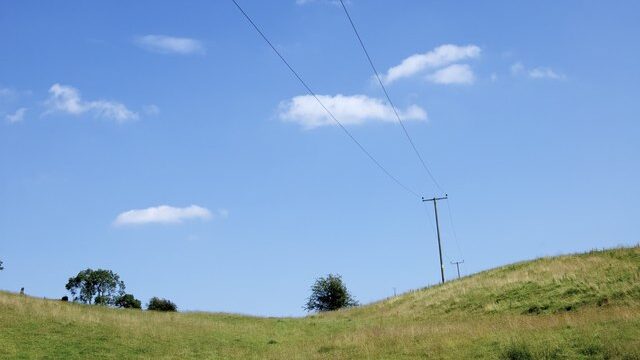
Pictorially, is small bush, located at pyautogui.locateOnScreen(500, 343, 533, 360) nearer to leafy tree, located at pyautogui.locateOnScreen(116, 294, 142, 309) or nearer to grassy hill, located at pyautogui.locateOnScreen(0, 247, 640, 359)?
grassy hill, located at pyautogui.locateOnScreen(0, 247, 640, 359)

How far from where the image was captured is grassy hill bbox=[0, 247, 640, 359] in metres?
23.0

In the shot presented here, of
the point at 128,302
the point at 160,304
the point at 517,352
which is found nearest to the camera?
the point at 517,352

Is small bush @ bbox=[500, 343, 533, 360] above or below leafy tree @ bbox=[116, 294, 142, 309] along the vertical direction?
below

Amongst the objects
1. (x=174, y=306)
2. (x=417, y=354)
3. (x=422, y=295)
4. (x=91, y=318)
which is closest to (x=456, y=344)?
(x=417, y=354)

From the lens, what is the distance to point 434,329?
103 ft

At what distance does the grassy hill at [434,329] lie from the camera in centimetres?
2305

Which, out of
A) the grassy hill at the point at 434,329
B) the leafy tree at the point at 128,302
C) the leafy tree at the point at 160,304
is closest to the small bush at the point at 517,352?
the grassy hill at the point at 434,329

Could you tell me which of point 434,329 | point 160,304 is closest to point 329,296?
point 160,304

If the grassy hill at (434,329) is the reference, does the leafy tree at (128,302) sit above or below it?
above

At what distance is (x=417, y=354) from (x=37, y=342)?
18.6 m

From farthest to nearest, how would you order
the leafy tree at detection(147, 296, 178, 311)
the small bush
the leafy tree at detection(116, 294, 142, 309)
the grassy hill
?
the leafy tree at detection(116, 294, 142, 309) → the leafy tree at detection(147, 296, 178, 311) → the grassy hill → the small bush

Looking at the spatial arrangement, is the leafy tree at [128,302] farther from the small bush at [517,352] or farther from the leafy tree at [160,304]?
the small bush at [517,352]

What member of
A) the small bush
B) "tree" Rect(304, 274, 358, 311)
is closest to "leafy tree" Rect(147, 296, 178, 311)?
"tree" Rect(304, 274, 358, 311)

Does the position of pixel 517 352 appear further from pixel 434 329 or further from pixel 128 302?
pixel 128 302
